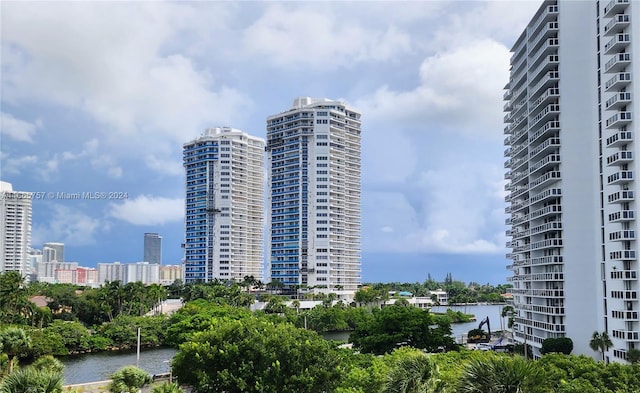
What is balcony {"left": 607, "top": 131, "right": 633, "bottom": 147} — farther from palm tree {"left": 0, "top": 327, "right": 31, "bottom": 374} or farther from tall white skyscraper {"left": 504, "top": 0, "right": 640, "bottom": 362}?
palm tree {"left": 0, "top": 327, "right": 31, "bottom": 374}

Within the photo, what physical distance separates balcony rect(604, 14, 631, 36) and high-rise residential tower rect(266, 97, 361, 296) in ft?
221

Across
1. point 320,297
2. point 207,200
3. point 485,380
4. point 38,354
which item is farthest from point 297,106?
point 485,380

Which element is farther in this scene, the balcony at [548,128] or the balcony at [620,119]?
the balcony at [548,128]

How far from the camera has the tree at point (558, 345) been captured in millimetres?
42812

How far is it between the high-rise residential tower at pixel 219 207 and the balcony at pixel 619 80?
287 ft

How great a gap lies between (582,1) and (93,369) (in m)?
49.4

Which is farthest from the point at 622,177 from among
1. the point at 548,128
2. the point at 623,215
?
the point at 548,128

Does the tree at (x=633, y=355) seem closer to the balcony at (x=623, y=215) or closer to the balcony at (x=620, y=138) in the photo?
the balcony at (x=623, y=215)

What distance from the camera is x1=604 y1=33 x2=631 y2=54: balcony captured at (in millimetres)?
39875

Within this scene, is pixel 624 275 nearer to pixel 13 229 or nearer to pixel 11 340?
pixel 11 340

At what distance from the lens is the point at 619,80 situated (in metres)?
39.7

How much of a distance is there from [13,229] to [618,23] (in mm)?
119189

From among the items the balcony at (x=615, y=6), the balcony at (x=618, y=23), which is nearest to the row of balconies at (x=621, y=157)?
the balcony at (x=618, y=23)

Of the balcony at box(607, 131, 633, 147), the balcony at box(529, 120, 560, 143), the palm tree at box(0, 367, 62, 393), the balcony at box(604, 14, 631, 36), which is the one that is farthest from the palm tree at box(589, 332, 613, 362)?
the palm tree at box(0, 367, 62, 393)
